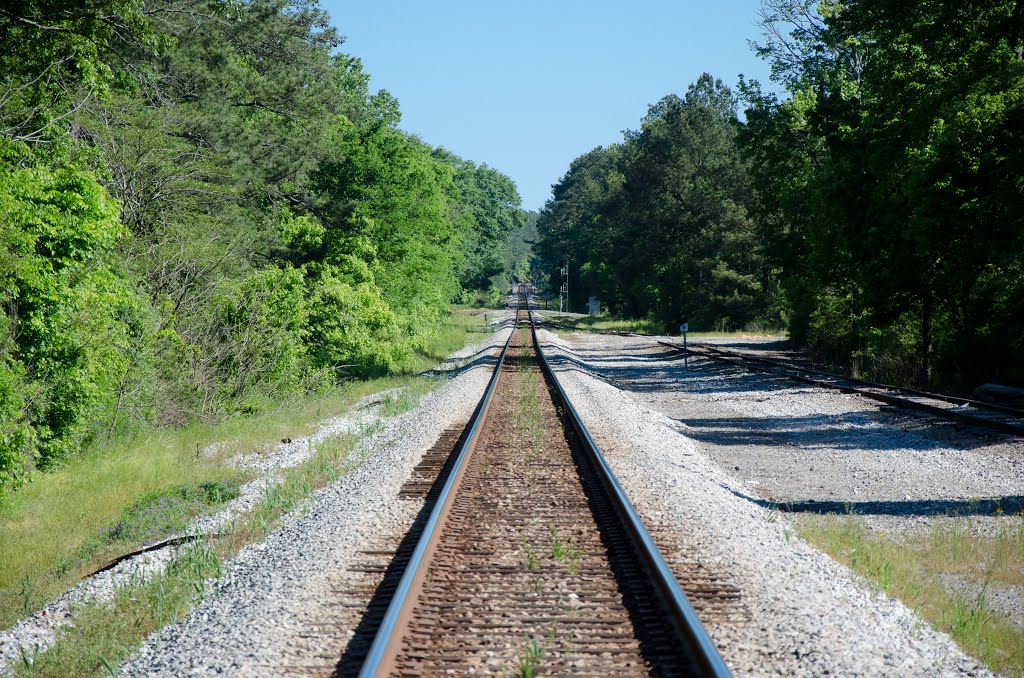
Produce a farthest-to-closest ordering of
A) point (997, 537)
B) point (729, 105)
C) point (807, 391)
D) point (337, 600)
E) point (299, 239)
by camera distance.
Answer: point (729, 105), point (299, 239), point (807, 391), point (997, 537), point (337, 600)

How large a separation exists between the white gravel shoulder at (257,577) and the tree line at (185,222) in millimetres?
3698

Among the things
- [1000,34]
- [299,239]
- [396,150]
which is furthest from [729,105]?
[1000,34]

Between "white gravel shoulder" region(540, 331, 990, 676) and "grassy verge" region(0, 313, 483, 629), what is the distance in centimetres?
597

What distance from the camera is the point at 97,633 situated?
6.18m

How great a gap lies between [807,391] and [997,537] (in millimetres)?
13433

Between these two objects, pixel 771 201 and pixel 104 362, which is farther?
pixel 771 201

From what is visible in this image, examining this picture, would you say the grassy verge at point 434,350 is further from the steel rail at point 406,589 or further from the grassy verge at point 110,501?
the steel rail at point 406,589

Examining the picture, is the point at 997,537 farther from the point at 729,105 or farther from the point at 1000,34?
the point at 729,105

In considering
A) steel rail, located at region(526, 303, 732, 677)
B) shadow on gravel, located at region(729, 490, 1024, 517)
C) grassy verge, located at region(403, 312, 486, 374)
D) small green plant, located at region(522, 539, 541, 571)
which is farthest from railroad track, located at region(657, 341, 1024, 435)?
grassy verge, located at region(403, 312, 486, 374)

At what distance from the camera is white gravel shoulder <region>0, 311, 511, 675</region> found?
5332mm

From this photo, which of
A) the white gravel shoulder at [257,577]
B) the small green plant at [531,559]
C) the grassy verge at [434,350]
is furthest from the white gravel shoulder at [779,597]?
the grassy verge at [434,350]

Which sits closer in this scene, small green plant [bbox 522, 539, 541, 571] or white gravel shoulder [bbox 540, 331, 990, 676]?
white gravel shoulder [bbox 540, 331, 990, 676]

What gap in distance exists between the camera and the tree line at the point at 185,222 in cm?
1260

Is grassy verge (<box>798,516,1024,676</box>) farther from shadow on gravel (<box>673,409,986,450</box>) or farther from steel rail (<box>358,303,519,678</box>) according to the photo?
shadow on gravel (<box>673,409,986,450</box>)
